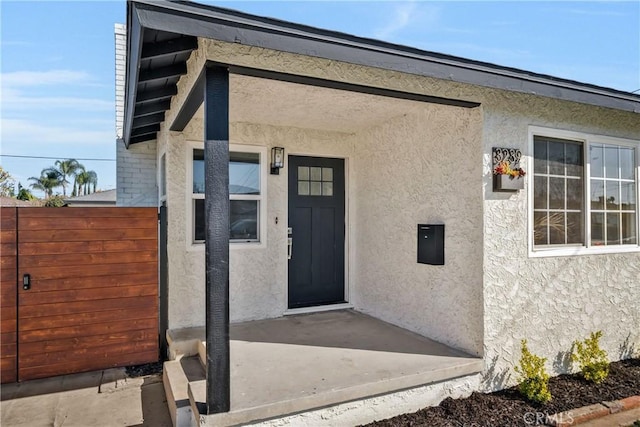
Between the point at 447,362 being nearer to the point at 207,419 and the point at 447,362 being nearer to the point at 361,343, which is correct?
the point at 361,343

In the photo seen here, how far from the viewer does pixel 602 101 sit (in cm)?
457

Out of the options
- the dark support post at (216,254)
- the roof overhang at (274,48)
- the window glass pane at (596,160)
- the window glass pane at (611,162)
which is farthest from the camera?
the window glass pane at (611,162)

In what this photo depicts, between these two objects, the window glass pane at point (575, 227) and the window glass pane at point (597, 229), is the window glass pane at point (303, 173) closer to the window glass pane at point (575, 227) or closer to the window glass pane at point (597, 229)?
the window glass pane at point (575, 227)

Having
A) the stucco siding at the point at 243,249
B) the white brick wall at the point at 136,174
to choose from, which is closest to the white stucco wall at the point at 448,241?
the stucco siding at the point at 243,249

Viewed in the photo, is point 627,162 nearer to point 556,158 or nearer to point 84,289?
point 556,158

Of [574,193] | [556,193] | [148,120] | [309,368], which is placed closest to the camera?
[309,368]

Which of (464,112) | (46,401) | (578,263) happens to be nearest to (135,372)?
(46,401)

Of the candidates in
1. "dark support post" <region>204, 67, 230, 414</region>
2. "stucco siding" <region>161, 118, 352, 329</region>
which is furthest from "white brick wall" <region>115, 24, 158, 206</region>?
"dark support post" <region>204, 67, 230, 414</region>

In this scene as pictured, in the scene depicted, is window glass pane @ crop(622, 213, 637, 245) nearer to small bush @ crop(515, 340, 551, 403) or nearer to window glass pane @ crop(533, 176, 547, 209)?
window glass pane @ crop(533, 176, 547, 209)

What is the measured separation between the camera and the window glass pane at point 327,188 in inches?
253

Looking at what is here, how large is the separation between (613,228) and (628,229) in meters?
0.39

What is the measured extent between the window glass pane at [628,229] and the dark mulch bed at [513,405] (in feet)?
6.33

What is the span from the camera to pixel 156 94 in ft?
15.4

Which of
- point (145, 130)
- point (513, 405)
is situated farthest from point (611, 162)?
point (145, 130)
